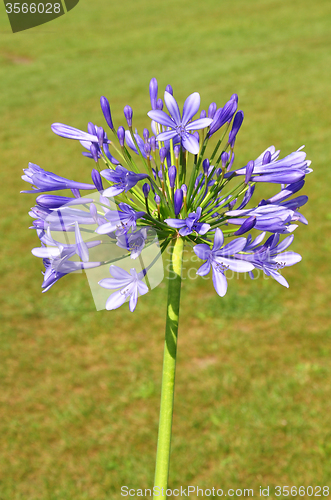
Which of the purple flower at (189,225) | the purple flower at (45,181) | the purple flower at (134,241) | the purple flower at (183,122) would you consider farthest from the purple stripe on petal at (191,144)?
the purple flower at (45,181)

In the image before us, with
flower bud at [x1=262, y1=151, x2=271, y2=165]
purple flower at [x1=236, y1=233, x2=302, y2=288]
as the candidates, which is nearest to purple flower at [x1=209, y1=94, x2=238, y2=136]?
flower bud at [x1=262, y1=151, x2=271, y2=165]

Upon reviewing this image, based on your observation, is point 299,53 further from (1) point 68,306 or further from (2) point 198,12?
Answer: (1) point 68,306

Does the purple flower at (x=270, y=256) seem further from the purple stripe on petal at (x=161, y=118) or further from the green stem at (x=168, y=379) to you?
the purple stripe on petal at (x=161, y=118)

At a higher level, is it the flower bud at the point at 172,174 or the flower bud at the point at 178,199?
the flower bud at the point at 172,174

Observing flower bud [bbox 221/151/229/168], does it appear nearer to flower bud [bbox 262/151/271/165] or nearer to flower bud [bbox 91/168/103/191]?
flower bud [bbox 262/151/271/165]

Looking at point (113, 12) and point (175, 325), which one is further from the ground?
point (113, 12)

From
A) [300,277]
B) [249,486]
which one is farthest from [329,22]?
[249,486]
